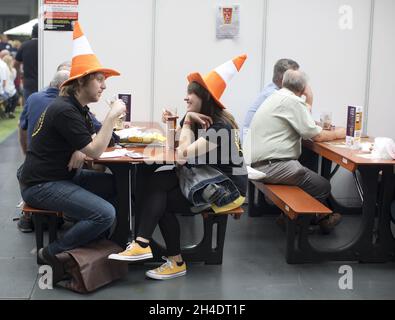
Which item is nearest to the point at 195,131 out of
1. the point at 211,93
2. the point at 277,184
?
the point at 211,93

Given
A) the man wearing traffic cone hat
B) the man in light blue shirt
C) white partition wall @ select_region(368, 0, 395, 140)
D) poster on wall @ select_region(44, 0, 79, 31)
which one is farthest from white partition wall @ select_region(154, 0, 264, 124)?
the man wearing traffic cone hat

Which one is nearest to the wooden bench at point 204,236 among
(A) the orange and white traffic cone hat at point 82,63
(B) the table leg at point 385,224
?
(A) the orange and white traffic cone hat at point 82,63

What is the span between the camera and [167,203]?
3684 mm

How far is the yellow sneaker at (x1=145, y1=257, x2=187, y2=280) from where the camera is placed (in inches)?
144

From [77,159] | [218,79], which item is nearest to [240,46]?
[218,79]

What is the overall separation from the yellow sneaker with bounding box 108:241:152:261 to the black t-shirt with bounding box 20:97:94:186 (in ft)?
1.77

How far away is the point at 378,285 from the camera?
3.65 metres

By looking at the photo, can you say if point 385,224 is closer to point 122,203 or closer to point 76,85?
point 122,203

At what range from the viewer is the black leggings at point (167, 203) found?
363 centimetres

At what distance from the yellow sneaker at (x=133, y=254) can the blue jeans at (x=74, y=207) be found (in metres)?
0.17

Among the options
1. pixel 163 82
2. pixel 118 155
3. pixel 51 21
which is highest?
pixel 51 21

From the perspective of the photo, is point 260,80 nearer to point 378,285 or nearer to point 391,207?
point 391,207

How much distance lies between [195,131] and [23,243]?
154cm

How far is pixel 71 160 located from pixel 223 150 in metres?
0.89
